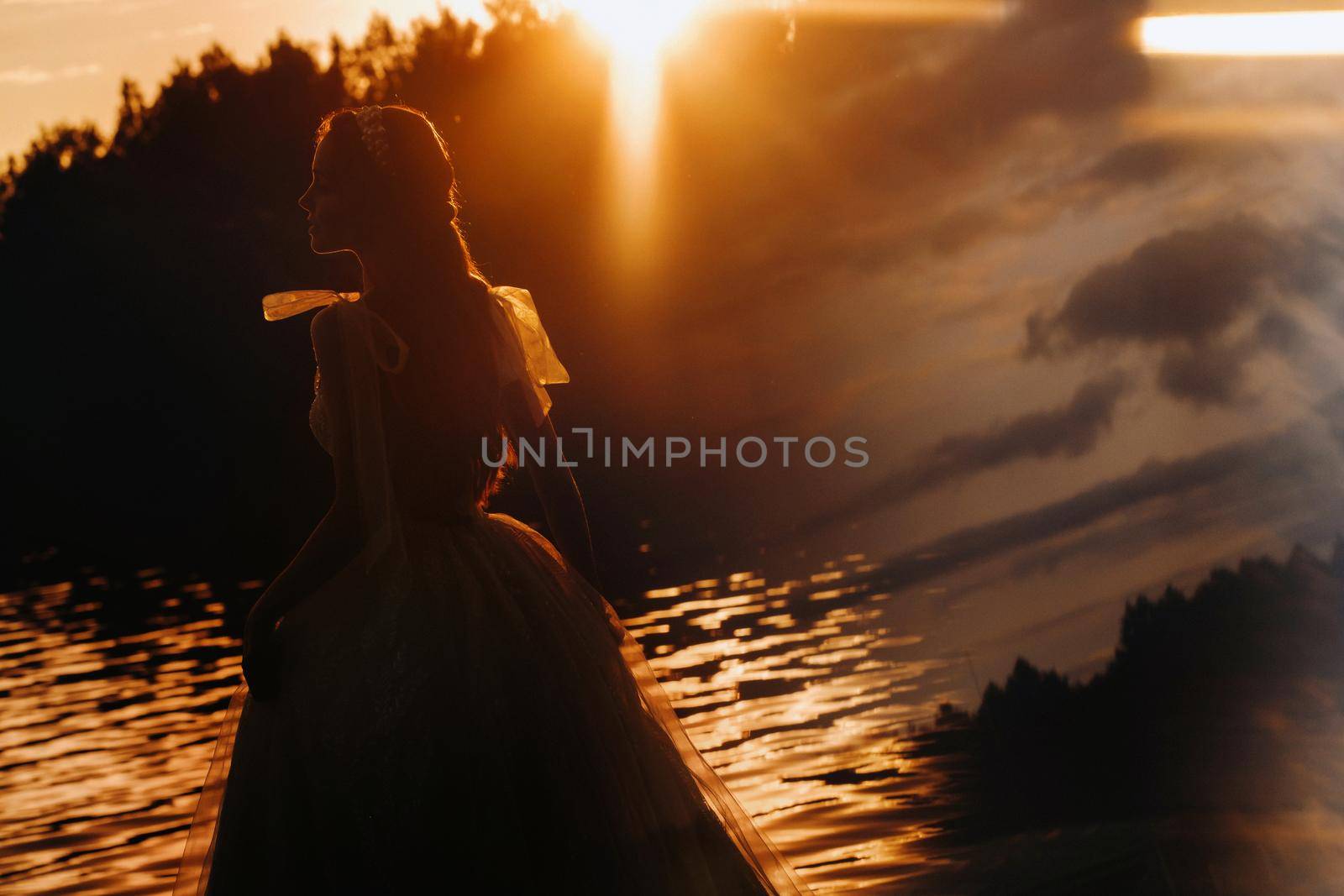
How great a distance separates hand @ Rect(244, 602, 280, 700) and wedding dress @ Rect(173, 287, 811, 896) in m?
0.02

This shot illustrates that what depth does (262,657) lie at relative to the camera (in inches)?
115

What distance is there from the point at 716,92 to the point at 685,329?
17.2 ft

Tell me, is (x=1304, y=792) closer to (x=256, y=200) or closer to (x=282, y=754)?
(x=282, y=754)

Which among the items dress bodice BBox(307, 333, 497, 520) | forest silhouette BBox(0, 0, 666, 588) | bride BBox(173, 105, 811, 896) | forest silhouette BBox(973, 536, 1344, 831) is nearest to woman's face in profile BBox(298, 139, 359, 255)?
bride BBox(173, 105, 811, 896)

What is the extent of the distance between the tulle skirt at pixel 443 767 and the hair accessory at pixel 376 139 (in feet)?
2.49

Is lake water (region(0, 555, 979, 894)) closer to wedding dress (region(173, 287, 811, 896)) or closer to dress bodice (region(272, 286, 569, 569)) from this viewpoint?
wedding dress (region(173, 287, 811, 896))

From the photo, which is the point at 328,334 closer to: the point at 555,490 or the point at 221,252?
the point at 555,490

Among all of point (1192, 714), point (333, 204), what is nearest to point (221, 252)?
point (1192, 714)

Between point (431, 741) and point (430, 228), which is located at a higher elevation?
point (430, 228)

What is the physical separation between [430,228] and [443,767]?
3.67ft

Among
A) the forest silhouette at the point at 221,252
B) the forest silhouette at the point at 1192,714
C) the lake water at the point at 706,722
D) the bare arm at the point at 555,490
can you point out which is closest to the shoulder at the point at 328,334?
the bare arm at the point at 555,490

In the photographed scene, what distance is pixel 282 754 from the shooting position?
2.91 metres

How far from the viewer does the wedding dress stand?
9.39 ft

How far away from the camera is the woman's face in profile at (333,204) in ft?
10.2
